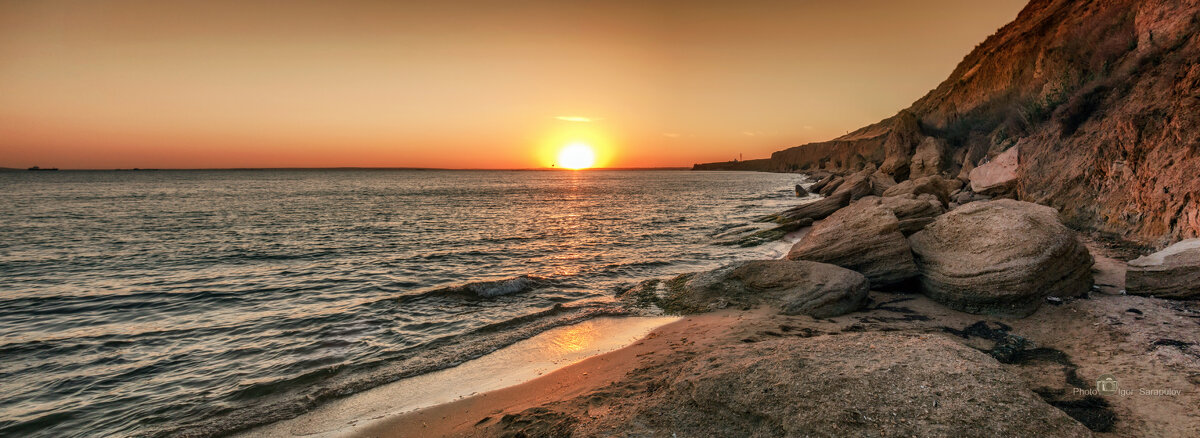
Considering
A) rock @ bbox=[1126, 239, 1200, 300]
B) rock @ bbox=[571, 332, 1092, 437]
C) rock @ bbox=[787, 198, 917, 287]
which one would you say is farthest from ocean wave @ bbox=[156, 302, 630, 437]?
rock @ bbox=[1126, 239, 1200, 300]

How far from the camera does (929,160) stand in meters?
35.0

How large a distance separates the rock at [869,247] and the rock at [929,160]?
30337mm

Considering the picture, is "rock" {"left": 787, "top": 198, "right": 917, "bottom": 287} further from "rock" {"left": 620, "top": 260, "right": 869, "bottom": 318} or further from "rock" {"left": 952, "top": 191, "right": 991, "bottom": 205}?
"rock" {"left": 952, "top": 191, "right": 991, "bottom": 205}

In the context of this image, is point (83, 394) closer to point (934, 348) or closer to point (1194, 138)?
point (934, 348)

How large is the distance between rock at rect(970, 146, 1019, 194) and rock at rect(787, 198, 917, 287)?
1115 cm

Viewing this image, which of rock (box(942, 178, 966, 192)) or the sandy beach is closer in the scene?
the sandy beach

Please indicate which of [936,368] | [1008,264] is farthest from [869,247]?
[936,368]

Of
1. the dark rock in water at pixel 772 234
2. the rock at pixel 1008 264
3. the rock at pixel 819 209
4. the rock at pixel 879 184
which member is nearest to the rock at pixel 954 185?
the rock at pixel 879 184

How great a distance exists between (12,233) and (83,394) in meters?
31.0

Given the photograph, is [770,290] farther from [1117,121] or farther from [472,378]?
[1117,121]

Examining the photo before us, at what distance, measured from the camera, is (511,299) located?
39.2 ft

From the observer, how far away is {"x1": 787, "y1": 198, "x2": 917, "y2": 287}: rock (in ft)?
31.0

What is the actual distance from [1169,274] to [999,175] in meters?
13.1
